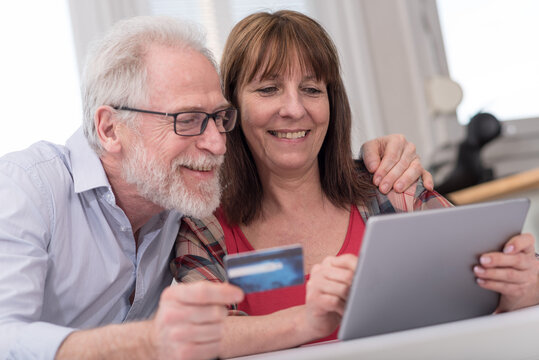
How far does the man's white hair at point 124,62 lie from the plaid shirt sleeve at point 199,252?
1.09 feet

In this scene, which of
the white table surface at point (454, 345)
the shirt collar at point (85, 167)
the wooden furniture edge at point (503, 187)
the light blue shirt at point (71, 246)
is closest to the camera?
the white table surface at point (454, 345)

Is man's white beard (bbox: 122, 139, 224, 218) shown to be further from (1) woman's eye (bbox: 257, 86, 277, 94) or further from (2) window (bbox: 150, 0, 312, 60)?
(2) window (bbox: 150, 0, 312, 60)

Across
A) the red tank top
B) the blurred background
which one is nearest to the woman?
the red tank top

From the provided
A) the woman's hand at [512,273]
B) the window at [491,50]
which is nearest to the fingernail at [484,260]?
the woman's hand at [512,273]

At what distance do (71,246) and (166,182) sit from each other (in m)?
0.28

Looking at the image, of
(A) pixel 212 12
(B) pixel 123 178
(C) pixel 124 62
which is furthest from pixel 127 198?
(A) pixel 212 12

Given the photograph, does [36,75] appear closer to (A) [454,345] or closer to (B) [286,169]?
(B) [286,169]

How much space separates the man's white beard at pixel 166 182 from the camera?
4.82ft

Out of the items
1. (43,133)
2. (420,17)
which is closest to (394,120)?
(420,17)

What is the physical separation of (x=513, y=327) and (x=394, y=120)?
260 cm

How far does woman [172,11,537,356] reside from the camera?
1.59m

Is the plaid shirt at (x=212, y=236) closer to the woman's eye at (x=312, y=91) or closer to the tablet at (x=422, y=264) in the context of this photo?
the woman's eye at (x=312, y=91)

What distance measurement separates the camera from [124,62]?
4.94 ft

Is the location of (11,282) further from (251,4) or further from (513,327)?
(251,4)
